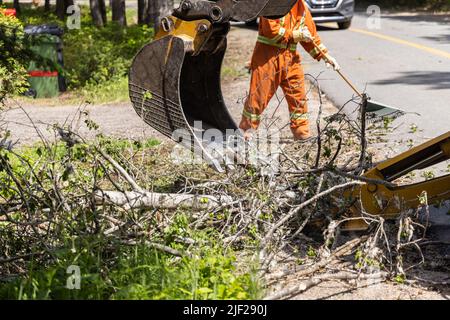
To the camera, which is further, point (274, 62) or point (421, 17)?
point (421, 17)

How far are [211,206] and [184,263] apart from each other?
3.61ft

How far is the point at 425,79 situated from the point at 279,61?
17.9 ft

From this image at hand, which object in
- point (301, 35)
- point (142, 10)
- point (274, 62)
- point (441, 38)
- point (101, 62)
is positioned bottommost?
point (101, 62)

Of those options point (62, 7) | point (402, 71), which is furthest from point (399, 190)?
point (62, 7)

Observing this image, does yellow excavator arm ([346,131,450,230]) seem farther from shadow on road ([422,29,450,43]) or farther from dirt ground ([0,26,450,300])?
shadow on road ([422,29,450,43])

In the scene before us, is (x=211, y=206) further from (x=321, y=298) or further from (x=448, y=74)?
(x=448, y=74)

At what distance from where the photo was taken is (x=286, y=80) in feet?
28.5

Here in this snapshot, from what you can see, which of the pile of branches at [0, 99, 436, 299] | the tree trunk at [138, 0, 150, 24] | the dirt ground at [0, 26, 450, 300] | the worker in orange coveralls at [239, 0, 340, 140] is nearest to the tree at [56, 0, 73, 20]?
the tree trunk at [138, 0, 150, 24]

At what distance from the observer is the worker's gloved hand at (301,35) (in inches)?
331

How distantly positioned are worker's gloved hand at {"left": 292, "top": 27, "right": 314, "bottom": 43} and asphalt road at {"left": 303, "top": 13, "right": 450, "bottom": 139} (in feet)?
5.61

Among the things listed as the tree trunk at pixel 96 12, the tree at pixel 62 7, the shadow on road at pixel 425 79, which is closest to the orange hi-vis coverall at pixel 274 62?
the shadow on road at pixel 425 79

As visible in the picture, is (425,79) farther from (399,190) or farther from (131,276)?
(131,276)

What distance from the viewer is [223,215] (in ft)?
19.8
